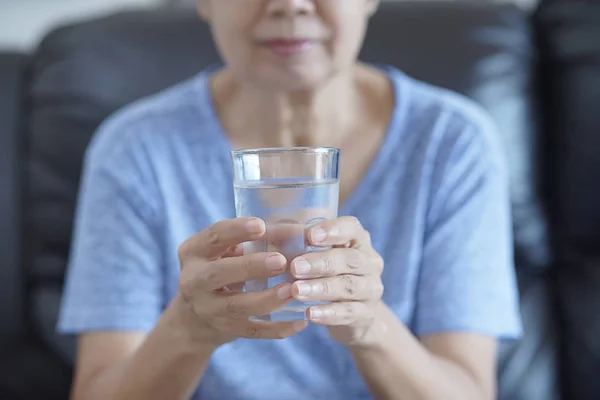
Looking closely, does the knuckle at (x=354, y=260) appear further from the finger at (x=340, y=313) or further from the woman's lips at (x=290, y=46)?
the woman's lips at (x=290, y=46)

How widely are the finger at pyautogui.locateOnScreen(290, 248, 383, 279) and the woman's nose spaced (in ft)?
1.31

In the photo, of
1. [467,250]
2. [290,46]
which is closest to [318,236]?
[290,46]

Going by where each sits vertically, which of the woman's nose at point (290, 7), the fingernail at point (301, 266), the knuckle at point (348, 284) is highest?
the woman's nose at point (290, 7)

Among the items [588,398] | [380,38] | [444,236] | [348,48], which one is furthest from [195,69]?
[588,398]

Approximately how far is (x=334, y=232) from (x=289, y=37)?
0.38 m

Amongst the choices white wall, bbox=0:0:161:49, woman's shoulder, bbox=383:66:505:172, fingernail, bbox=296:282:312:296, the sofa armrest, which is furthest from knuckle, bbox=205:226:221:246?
white wall, bbox=0:0:161:49

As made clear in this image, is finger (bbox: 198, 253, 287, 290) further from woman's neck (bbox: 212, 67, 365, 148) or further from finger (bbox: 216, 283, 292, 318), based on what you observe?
woman's neck (bbox: 212, 67, 365, 148)

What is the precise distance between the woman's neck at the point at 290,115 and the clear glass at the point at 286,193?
417 mm

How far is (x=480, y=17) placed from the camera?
1.52 metres

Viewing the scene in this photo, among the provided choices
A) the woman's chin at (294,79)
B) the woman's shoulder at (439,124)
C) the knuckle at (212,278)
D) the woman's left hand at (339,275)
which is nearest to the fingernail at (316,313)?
the woman's left hand at (339,275)

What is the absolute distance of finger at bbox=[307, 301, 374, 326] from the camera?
2.31 ft

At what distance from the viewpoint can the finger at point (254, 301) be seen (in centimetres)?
70

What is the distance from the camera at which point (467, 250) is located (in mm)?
1108

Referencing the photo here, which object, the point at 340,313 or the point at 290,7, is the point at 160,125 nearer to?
the point at 290,7
